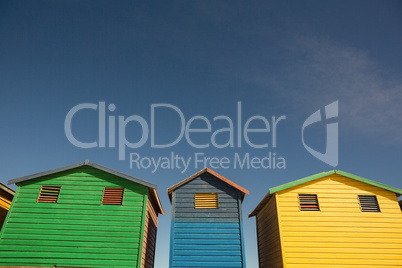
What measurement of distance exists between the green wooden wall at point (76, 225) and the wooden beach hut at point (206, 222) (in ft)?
6.83

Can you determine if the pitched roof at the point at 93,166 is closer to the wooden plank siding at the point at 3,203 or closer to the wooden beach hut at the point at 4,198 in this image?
the wooden beach hut at the point at 4,198

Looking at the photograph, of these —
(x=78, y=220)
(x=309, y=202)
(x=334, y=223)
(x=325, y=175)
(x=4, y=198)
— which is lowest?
(x=78, y=220)

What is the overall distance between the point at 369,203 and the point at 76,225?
1695 centimetres

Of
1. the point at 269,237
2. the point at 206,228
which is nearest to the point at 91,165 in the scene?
the point at 206,228

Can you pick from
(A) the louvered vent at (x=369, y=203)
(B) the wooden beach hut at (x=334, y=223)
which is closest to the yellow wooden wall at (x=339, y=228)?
(B) the wooden beach hut at (x=334, y=223)

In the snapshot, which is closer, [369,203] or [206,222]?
[206,222]

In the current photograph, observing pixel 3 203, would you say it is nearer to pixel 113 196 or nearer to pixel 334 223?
pixel 113 196

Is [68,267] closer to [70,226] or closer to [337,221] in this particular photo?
[70,226]

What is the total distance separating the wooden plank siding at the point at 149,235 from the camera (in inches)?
597

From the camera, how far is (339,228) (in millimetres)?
14281

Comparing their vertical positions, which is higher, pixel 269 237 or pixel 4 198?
pixel 4 198

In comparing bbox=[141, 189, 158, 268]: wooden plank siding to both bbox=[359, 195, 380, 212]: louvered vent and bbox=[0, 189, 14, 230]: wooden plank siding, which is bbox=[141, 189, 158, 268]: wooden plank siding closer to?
bbox=[0, 189, 14, 230]: wooden plank siding

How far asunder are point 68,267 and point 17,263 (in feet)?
8.61

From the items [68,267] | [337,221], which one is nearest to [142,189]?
[68,267]
